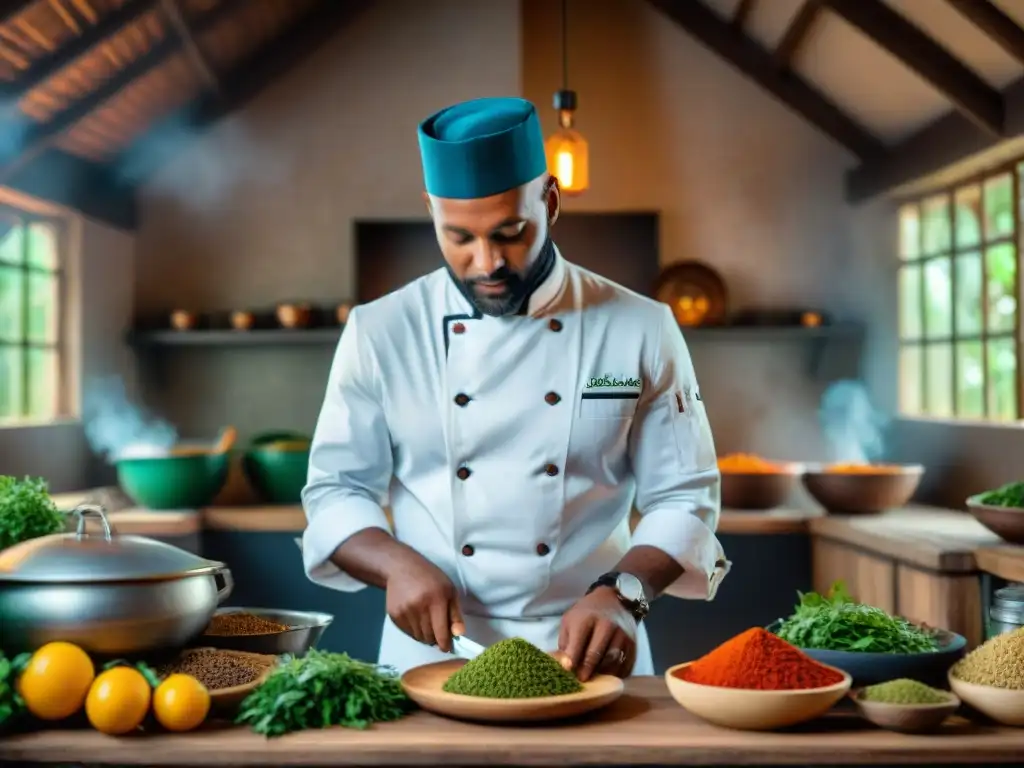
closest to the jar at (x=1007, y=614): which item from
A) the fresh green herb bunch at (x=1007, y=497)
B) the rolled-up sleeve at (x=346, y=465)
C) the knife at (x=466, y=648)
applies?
the knife at (x=466, y=648)

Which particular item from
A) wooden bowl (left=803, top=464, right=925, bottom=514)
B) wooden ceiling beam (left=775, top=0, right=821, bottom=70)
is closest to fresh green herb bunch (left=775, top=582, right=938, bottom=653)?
wooden bowl (left=803, top=464, right=925, bottom=514)

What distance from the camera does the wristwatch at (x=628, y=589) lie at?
1889 mm

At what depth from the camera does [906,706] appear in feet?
5.05

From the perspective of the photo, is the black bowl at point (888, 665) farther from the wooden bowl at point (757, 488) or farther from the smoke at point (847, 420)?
the smoke at point (847, 420)

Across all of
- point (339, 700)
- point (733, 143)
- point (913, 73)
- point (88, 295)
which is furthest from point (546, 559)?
point (733, 143)

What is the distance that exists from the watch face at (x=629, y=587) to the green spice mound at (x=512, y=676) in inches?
9.7

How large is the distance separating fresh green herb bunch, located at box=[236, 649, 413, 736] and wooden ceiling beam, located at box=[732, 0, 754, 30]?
187 inches

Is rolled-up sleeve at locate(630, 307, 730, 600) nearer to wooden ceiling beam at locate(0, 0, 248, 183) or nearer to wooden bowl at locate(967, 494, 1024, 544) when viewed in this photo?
wooden bowl at locate(967, 494, 1024, 544)

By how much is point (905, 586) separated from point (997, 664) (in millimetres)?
2327

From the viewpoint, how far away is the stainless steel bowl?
192cm

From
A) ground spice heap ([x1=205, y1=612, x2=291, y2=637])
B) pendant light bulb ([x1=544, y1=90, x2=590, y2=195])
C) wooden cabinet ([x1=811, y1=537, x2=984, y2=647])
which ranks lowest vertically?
wooden cabinet ([x1=811, y1=537, x2=984, y2=647])

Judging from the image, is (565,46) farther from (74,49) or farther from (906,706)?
(906,706)

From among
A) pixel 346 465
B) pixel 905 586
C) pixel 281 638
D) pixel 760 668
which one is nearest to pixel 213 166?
pixel 905 586

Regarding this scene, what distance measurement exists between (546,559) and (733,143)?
4472mm
